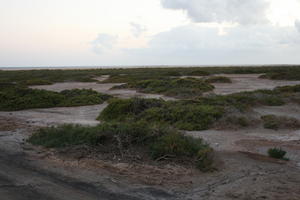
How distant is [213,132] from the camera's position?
10.1m

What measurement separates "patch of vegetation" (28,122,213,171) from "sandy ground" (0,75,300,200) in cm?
39

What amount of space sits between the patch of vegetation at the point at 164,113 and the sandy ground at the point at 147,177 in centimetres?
239

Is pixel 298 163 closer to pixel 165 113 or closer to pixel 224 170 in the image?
pixel 224 170

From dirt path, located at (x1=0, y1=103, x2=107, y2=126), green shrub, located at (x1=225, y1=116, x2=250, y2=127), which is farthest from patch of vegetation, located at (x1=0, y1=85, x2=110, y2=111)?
green shrub, located at (x1=225, y1=116, x2=250, y2=127)

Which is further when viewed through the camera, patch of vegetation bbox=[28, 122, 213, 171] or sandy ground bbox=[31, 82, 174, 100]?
sandy ground bbox=[31, 82, 174, 100]

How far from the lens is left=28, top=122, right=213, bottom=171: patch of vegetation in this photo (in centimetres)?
678

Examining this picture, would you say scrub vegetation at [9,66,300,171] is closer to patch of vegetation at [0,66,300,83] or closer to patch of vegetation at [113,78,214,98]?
patch of vegetation at [113,78,214,98]

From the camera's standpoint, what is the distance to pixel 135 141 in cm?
766

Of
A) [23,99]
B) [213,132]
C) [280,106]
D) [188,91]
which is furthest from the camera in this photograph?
[188,91]

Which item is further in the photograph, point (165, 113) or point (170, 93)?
point (170, 93)

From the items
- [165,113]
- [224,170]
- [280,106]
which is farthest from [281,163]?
[280,106]

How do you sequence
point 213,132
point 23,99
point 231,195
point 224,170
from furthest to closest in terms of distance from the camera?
point 23,99 < point 213,132 < point 224,170 < point 231,195

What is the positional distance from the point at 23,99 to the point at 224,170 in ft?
47.4

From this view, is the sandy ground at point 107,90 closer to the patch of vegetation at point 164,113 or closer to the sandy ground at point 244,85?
the sandy ground at point 244,85
